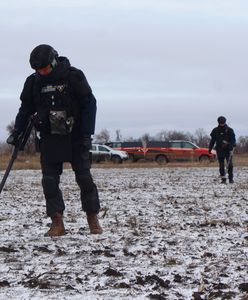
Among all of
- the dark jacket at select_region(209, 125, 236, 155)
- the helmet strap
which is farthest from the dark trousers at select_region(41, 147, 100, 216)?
the dark jacket at select_region(209, 125, 236, 155)

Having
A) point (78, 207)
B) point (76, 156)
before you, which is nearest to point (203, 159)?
point (78, 207)

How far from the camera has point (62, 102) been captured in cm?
622

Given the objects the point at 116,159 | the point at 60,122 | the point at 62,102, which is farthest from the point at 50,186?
the point at 116,159

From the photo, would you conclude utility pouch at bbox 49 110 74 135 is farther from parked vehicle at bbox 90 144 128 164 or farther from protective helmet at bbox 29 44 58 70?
parked vehicle at bbox 90 144 128 164

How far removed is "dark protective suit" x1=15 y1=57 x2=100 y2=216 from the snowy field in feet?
1.80

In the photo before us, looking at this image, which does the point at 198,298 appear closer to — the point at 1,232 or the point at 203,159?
the point at 1,232

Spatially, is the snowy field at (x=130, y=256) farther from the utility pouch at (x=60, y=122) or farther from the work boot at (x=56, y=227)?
the utility pouch at (x=60, y=122)

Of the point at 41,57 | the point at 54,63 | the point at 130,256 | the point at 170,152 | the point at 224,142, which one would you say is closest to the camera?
the point at 130,256

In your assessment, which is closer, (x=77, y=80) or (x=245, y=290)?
(x=245, y=290)

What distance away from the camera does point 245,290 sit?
4000 mm

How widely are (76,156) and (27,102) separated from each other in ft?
2.53

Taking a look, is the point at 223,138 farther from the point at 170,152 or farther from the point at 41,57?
the point at 170,152

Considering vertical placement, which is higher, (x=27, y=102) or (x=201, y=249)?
(x=27, y=102)

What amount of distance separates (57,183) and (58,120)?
2.32ft
